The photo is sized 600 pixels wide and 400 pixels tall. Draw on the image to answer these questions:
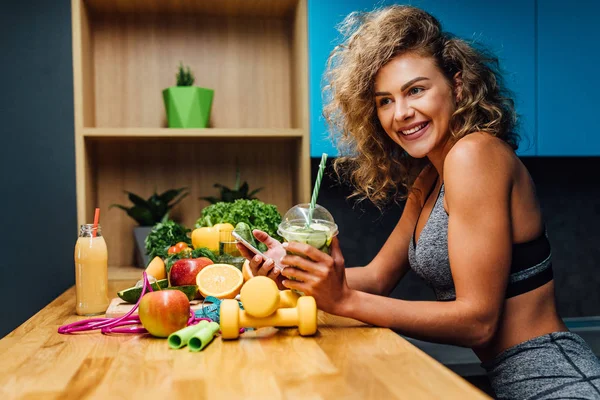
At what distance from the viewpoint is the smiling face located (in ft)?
4.80

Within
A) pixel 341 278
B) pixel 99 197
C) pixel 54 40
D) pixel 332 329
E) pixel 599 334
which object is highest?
pixel 54 40

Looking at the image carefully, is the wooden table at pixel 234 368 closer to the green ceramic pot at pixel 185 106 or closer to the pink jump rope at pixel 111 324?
the pink jump rope at pixel 111 324

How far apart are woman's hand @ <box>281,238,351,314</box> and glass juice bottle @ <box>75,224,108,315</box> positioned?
482 mm

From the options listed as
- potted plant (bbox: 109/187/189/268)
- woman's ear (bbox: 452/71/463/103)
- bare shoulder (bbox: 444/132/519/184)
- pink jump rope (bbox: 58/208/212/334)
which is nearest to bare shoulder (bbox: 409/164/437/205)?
woman's ear (bbox: 452/71/463/103)

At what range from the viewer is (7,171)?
8.80ft

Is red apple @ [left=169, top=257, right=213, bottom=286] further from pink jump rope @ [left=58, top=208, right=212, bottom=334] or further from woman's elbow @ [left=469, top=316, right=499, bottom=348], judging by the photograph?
woman's elbow @ [left=469, top=316, right=499, bottom=348]

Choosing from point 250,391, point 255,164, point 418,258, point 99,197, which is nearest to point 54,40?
point 99,197

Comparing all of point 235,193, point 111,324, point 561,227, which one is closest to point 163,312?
point 111,324

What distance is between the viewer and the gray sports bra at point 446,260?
136 centimetres

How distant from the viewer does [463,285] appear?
122 cm

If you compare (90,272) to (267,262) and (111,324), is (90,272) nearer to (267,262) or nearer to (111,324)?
(111,324)

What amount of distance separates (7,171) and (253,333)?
200cm

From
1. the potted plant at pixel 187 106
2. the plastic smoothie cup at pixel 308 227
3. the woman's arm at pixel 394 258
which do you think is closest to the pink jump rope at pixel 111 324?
the plastic smoothie cup at pixel 308 227

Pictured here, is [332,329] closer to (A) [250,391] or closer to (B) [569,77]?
(A) [250,391]
